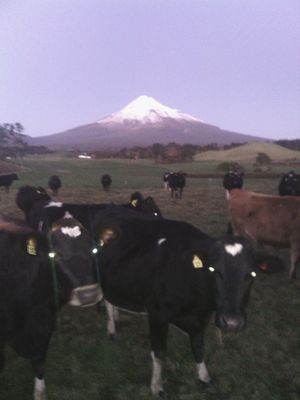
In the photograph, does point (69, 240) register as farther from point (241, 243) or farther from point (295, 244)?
point (295, 244)

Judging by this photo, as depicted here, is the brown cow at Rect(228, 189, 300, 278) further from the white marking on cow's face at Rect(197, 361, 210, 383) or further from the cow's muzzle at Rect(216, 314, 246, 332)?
the cow's muzzle at Rect(216, 314, 246, 332)

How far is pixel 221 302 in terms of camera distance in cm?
411

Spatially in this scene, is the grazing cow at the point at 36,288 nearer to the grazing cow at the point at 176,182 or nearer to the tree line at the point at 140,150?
the grazing cow at the point at 176,182

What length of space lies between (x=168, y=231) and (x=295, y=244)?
418 centimetres

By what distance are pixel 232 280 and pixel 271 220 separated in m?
4.83

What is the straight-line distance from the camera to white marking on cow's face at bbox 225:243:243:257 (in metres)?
4.15

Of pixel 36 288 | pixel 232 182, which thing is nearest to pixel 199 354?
pixel 36 288

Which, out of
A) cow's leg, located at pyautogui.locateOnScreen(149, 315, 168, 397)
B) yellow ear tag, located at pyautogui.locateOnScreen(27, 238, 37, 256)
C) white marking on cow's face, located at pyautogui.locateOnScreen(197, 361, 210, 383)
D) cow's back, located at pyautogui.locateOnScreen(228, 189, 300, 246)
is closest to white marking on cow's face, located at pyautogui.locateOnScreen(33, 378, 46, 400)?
cow's leg, located at pyautogui.locateOnScreen(149, 315, 168, 397)

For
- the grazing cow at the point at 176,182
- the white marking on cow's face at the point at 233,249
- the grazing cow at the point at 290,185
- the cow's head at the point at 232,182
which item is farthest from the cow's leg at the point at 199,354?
the grazing cow at the point at 176,182

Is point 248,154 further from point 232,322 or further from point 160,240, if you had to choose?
point 232,322

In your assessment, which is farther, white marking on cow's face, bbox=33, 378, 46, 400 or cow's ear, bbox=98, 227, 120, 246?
cow's ear, bbox=98, 227, 120, 246

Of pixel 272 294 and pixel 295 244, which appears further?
pixel 295 244

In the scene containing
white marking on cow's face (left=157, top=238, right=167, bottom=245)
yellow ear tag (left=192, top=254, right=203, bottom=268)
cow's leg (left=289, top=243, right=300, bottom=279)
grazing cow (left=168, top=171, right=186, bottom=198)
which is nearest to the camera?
yellow ear tag (left=192, top=254, right=203, bottom=268)

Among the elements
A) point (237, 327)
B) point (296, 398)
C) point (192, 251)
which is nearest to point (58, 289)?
point (192, 251)
